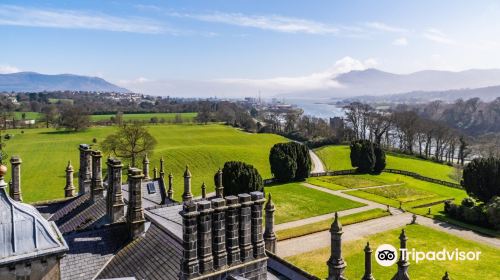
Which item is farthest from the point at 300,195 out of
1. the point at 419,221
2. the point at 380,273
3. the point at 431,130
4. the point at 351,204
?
the point at 431,130

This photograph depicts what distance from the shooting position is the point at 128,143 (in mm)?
59812

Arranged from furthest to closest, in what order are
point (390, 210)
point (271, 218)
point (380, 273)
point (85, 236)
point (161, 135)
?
point (161, 135), point (390, 210), point (380, 273), point (271, 218), point (85, 236)

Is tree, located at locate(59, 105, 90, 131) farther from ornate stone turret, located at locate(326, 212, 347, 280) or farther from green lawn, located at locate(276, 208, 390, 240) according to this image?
ornate stone turret, located at locate(326, 212, 347, 280)

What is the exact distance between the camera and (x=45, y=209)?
21719mm

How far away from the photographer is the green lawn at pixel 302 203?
139 ft

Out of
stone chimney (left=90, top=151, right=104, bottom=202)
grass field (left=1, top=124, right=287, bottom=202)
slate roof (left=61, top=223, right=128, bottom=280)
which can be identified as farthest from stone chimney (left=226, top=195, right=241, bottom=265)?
grass field (left=1, top=124, right=287, bottom=202)

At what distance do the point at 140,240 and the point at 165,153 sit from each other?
60527mm

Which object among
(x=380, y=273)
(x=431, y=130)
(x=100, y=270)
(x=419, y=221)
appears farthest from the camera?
(x=431, y=130)

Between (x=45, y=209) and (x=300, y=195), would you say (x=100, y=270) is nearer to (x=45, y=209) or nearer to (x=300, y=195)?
(x=45, y=209)

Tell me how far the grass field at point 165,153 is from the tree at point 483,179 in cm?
3107

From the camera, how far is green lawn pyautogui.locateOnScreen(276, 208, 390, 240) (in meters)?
35.6

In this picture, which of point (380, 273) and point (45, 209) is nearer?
point (45, 209)

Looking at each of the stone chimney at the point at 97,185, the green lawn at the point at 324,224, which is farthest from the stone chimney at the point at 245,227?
the green lawn at the point at 324,224

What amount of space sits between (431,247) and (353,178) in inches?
1226
